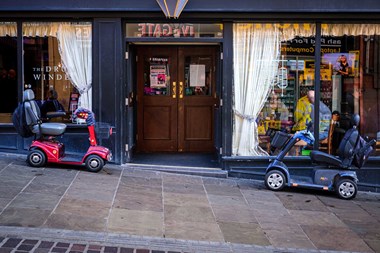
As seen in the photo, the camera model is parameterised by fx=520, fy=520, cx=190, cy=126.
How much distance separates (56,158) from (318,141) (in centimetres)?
497

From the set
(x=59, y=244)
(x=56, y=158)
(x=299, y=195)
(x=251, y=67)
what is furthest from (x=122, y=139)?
(x=59, y=244)

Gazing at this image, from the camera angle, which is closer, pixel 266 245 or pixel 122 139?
pixel 266 245

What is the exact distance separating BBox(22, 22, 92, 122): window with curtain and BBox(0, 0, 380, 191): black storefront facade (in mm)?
20

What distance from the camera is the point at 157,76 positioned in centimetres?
1153

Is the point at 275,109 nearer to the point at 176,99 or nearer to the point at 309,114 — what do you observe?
the point at 309,114

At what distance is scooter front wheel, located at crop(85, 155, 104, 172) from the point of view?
923cm

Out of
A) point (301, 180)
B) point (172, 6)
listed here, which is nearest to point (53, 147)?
point (172, 6)

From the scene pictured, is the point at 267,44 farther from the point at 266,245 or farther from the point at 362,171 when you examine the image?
the point at 266,245

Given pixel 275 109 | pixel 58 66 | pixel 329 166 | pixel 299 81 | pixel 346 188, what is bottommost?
pixel 346 188

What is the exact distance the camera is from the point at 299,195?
9086mm

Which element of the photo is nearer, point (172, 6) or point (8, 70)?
point (172, 6)

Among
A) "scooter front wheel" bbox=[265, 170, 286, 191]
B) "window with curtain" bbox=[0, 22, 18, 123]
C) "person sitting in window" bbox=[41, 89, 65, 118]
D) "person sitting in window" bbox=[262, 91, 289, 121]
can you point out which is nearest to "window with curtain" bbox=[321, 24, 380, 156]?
"person sitting in window" bbox=[262, 91, 289, 121]

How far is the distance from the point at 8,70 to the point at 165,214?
492cm

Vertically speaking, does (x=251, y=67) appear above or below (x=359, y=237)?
above
